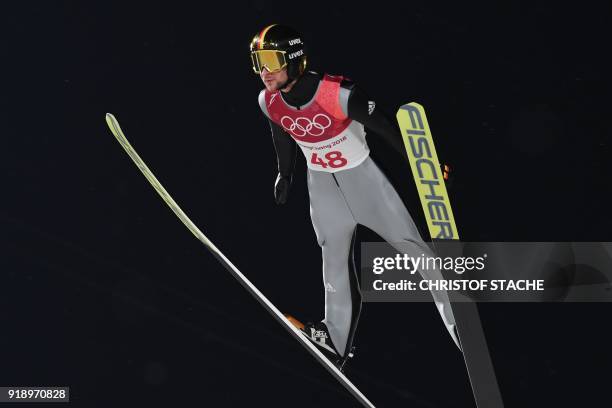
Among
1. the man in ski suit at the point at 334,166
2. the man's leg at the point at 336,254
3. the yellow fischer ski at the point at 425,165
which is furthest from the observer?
the man's leg at the point at 336,254

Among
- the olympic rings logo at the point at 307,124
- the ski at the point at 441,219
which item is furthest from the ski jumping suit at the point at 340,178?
the ski at the point at 441,219

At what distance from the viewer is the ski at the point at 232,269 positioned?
5492 millimetres

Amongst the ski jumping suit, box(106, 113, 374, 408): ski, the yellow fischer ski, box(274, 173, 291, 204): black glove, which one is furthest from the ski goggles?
box(106, 113, 374, 408): ski

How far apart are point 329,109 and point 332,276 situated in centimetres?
89

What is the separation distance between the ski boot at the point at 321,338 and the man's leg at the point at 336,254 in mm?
26

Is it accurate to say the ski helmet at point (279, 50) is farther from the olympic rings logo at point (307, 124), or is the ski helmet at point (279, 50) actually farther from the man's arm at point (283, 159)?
the man's arm at point (283, 159)

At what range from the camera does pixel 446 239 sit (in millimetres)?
5055

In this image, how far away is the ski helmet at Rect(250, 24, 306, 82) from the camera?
194 inches

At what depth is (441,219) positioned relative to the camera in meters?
4.99

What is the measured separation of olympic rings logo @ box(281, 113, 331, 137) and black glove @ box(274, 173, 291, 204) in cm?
34

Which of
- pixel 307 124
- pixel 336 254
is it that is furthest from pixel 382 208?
pixel 307 124

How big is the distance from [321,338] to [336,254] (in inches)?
17.5

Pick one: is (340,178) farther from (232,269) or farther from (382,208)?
(232,269)

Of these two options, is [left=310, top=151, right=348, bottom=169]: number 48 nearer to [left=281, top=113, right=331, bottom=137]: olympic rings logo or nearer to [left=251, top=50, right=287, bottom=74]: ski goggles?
[left=281, top=113, right=331, bottom=137]: olympic rings logo
